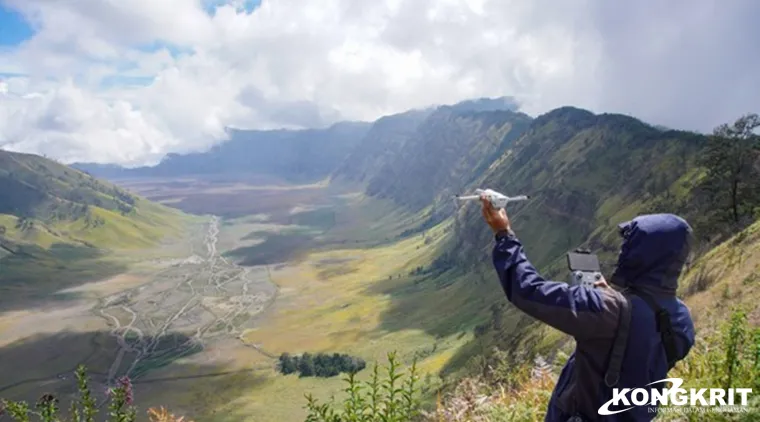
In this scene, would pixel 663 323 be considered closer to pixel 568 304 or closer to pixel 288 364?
pixel 568 304

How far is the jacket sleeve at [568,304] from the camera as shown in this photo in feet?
16.8

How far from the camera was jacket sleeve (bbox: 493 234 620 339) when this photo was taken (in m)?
5.13

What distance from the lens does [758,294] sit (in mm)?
20734

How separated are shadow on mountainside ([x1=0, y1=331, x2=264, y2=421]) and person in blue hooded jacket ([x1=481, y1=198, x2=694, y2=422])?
99934 millimetres

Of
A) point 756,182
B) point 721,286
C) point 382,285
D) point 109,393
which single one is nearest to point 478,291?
point 382,285

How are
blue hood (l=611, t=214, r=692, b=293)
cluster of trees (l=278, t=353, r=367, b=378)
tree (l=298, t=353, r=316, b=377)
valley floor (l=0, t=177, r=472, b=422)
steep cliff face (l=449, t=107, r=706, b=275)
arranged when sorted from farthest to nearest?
1. steep cliff face (l=449, t=107, r=706, b=275)
2. tree (l=298, t=353, r=316, b=377)
3. cluster of trees (l=278, t=353, r=367, b=378)
4. valley floor (l=0, t=177, r=472, b=422)
5. blue hood (l=611, t=214, r=692, b=293)

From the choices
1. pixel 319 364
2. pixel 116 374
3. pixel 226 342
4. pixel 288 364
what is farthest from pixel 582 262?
pixel 226 342

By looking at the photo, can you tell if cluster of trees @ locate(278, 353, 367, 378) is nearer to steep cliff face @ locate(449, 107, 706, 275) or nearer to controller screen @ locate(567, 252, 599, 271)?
steep cliff face @ locate(449, 107, 706, 275)

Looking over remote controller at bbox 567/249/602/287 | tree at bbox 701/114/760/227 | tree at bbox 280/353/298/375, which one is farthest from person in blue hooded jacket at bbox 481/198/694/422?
tree at bbox 280/353/298/375

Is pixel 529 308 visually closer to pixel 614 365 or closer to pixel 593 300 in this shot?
pixel 593 300

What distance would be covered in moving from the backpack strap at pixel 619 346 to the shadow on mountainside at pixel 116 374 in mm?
100113

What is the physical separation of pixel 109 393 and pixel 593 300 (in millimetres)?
6763

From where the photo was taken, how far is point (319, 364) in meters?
119

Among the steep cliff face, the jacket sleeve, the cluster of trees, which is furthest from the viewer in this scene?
the steep cliff face
